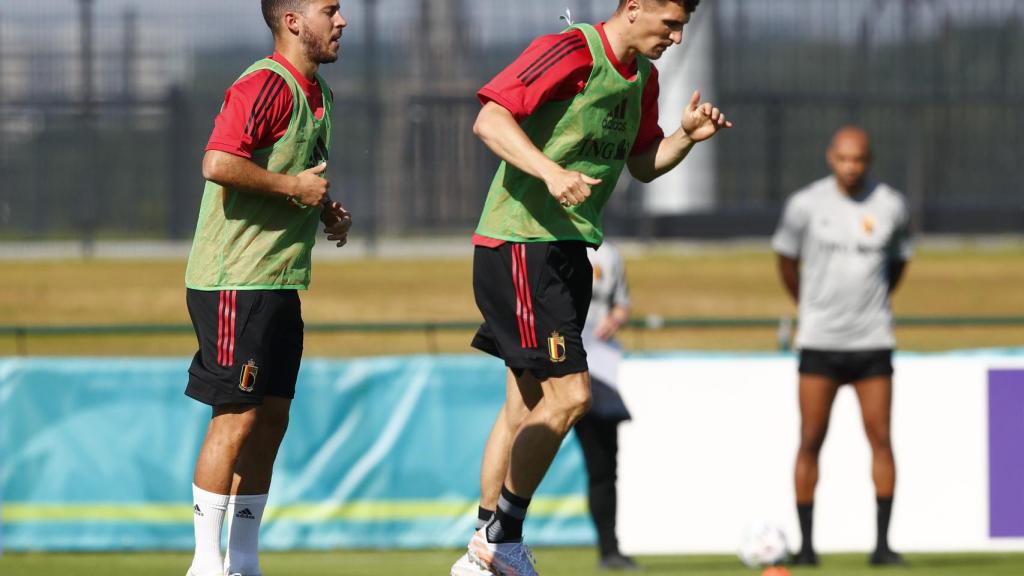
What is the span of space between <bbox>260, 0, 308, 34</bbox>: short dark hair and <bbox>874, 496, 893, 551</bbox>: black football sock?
14.4ft

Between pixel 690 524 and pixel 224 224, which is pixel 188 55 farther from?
pixel 224 224

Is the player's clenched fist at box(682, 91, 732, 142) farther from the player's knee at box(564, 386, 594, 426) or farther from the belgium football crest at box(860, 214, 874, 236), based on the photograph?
the belgium football crest at box(860, 214, 874, 236)

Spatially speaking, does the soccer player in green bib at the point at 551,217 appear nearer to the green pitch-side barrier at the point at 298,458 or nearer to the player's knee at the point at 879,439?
the player's knee at the point at 879,439

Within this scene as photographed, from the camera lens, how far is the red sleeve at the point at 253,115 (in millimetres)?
5277

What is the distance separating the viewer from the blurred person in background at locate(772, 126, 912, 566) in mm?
8289

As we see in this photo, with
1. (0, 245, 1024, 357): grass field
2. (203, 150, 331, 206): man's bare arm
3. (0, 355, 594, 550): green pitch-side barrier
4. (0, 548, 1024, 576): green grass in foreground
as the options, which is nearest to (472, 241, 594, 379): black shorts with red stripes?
(203, 150, 331, 206): man's bare arm

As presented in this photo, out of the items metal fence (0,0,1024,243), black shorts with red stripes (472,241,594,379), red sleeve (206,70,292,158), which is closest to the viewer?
A: red sleeve (206,70,292,158)

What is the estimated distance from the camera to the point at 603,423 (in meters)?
8.27

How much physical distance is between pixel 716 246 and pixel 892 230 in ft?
49.0

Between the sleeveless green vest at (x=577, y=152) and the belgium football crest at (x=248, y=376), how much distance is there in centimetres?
98

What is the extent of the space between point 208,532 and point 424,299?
12.6 m

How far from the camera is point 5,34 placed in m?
21.8

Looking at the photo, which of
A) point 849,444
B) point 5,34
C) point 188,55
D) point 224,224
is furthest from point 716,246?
point 224,224

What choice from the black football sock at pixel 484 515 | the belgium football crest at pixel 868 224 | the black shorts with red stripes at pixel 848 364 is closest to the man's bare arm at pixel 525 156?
the black football sock at pixel 484 515
